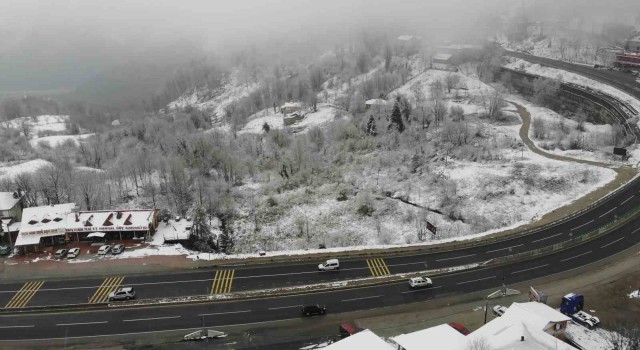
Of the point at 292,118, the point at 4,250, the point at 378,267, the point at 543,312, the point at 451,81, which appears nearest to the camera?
the point at 543,312

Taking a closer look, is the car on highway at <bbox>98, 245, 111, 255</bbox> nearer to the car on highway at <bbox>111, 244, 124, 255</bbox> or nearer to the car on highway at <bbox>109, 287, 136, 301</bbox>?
the car on highway at <bbox>111, 244, 124, 255</bbox>

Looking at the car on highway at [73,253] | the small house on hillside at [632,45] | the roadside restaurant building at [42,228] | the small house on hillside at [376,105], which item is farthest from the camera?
the small house on hillside at [632,45]

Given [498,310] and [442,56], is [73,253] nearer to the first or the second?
[498,310]

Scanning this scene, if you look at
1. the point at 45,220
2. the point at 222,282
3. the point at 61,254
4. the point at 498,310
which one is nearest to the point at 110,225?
the point at 61,254

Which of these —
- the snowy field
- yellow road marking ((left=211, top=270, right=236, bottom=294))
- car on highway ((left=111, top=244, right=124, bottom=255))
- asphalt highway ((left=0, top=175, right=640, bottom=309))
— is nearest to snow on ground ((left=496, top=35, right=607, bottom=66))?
the snowy field

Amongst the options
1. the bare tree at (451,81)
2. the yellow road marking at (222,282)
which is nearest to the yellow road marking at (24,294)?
the yellow road marking at (222,282)

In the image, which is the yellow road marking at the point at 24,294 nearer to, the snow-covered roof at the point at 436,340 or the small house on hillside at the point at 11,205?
the small house on hillside at the point at 11,205
